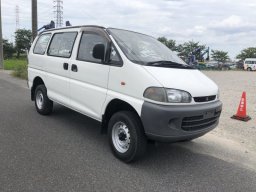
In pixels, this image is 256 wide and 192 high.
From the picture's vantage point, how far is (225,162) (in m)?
4.64

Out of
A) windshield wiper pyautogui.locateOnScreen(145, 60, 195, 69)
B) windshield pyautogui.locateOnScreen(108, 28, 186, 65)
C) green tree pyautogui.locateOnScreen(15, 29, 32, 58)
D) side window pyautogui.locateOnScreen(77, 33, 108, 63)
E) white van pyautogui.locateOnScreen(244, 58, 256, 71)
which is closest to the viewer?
windshield wiper pyautogui.locateOnScreen(145, 60, 195, 69)

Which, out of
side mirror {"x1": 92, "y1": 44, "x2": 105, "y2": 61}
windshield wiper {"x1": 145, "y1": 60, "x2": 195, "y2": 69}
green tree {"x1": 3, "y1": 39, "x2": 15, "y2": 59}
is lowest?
green tree {"x1": 3, "y1": 39, "x2": 15, "y2": 59}

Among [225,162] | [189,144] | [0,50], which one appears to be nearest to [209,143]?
[189,144]

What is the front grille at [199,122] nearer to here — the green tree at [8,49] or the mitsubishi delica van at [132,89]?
the mitsubishi delica van at [132,89]

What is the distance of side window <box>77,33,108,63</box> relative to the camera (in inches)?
191

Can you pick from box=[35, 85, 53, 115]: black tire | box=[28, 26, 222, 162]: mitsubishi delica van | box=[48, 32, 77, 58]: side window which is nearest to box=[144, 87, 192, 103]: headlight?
box=[28, 26, 222, 162]: mitsubishi delica van

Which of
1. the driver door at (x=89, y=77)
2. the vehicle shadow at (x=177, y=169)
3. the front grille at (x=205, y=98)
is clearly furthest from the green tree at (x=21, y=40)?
the front grille at (x=205, y=98)

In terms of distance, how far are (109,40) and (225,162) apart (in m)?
2.67

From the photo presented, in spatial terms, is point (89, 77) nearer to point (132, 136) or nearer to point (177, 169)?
point (132, 136)

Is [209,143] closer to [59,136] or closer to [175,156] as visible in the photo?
[175,156]

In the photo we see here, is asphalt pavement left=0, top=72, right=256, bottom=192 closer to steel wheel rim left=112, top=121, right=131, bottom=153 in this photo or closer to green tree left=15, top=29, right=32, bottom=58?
steel wheel rim left=112, top=121, right=131, bottom=153

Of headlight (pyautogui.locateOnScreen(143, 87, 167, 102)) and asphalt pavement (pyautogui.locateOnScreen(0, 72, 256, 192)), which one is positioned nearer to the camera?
asphalt pavement (pyautogui.locateOnScreen(0, 72, 256, 192))

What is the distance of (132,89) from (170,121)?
28.0 inches

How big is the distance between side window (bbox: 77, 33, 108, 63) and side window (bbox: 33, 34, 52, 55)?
1.60 metres
